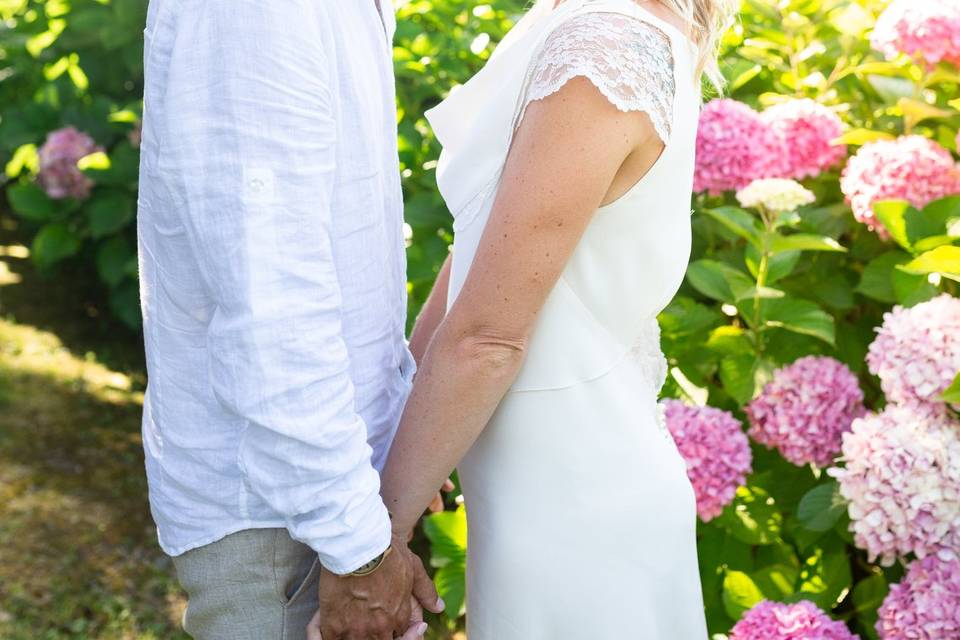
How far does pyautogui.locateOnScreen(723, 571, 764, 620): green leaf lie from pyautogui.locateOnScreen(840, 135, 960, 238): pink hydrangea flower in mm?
848

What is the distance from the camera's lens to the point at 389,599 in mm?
1400

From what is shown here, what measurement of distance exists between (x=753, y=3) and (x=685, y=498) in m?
1.71

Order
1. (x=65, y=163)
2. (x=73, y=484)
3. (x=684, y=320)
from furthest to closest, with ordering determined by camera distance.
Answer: (x=65, y=163) < (x=73, y=484) < (x=684, y=320)

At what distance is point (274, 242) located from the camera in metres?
1.24

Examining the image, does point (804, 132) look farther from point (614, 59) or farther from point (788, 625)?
point (614, 59)

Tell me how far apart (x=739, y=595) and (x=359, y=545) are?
3.55 ft

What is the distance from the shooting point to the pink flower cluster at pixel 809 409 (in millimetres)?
2225

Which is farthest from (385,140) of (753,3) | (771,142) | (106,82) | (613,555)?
(106,82)

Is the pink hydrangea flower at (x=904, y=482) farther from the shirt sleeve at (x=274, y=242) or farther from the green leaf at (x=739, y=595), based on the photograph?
the shirt sleeve at (x=274, y=242)

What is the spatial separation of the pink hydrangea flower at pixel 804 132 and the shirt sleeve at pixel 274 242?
1544 mm

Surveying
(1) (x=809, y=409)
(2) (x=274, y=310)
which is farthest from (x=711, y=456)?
(2) (x=274, y=310)

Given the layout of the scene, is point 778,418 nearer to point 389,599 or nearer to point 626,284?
point 626,284

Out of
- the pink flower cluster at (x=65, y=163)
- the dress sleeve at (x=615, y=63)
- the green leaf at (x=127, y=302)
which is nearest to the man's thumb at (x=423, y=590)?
the dress sleeve at (x=615, y=63)

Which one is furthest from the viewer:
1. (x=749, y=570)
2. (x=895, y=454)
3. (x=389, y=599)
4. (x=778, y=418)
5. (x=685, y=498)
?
(x=749, y=570)
